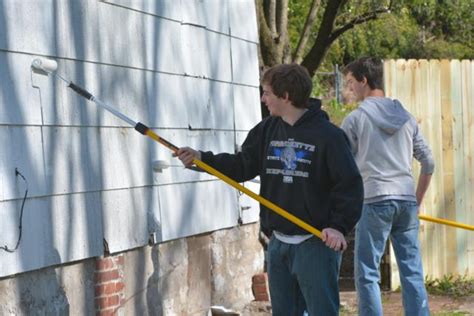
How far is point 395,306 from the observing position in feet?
27.9

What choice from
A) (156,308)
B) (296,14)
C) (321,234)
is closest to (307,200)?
(321,234)

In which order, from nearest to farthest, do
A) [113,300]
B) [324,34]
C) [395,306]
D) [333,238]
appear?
[333,238], [113,300], [395,306], [324,34]

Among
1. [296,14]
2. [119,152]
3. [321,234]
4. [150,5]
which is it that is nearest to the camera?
[321,234]

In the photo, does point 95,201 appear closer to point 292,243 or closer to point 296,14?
point 292,243

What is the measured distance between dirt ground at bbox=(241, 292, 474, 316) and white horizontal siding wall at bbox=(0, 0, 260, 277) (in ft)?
2.40

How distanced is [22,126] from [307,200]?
1482 millimetres

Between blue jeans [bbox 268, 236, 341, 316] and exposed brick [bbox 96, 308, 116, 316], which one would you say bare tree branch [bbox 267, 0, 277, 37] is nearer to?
exposed brick [bbox 96, 308, 116, 316]

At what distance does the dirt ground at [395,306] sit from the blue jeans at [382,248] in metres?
1.29

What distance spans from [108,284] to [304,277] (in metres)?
1.46

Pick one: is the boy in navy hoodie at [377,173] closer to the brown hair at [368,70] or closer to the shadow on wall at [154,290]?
the brown hair at [368,70]

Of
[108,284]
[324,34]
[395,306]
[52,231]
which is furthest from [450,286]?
[52,231]

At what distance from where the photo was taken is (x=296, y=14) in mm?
18234

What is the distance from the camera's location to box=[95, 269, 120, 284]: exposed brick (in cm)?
597

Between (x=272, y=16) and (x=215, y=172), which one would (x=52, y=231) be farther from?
(x=272, y=16)
